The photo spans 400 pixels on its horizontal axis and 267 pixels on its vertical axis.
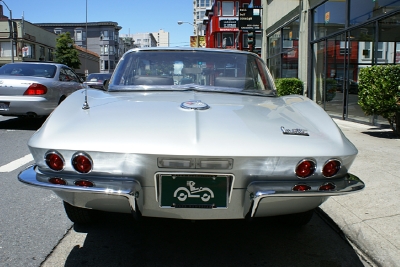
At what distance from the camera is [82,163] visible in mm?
2168

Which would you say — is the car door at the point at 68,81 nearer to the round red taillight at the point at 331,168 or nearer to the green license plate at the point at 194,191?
the green license plate at the point at 194,191

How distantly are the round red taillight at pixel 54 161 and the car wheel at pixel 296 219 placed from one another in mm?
1831

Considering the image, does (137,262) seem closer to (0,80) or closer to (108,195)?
(108,195)

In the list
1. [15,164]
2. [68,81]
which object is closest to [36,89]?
[68,81]

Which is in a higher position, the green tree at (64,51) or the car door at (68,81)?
the green tree at (64,51)

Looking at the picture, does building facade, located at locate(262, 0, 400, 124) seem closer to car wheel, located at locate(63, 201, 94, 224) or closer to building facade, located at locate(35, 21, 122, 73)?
car wheel, located at locate(63, 201, 94, 224)

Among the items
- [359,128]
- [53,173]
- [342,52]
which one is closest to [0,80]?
[53,173]

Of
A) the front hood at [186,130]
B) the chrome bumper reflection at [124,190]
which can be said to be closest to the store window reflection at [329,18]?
the front hood at [186,130]

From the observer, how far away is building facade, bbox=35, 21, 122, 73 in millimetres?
75562

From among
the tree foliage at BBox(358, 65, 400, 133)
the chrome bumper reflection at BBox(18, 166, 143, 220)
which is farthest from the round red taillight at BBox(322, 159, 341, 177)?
the tree foliage at BBox(358, 65, 400, 133)

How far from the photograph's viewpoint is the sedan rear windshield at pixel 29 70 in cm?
886

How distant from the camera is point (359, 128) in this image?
9195 mm

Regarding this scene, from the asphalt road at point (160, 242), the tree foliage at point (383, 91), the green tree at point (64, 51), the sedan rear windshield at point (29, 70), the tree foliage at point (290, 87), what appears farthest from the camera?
the green tree at point (64, 51)

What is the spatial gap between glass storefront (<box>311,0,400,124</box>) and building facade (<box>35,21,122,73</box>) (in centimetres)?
6697
